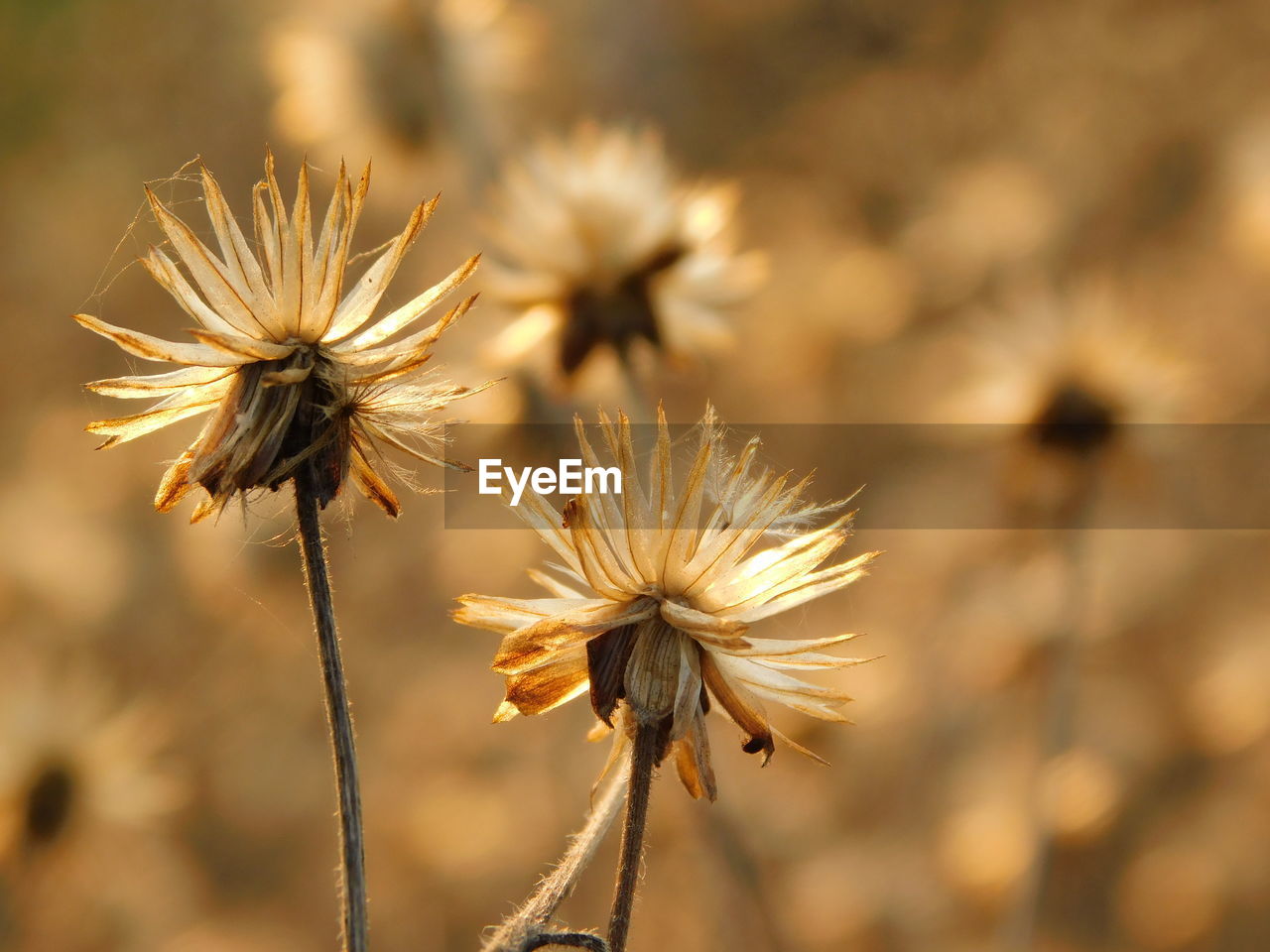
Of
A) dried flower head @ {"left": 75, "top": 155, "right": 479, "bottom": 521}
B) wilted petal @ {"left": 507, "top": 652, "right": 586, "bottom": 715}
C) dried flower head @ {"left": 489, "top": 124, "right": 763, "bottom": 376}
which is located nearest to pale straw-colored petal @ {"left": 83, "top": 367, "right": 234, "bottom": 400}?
dried flower head @ {"left": 75, "top": 155, "right": 479, "bottom": 521}

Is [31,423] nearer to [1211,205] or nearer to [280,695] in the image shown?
[280,695]

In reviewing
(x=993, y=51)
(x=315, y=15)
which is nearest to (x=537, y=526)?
(x=315, y=15)

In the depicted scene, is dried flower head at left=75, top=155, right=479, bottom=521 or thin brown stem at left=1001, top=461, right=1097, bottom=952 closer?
dried flower head at left=75, top=155, right=479, bottom=521

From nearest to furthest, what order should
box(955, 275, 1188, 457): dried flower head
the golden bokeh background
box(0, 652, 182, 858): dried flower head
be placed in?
1. box(0, 652, 182, 858): dried flower head
2. box(955, 275, 1188, 457): dried flower head
3. the golden bokeh background

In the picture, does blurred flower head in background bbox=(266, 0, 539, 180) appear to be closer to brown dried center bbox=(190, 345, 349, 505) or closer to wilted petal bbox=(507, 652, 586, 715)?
brown dried center bbox=(190, 345, 349, 505)

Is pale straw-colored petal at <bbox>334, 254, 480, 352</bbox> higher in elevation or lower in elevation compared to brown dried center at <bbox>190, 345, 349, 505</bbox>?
higher

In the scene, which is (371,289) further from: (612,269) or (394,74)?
(394,74)
